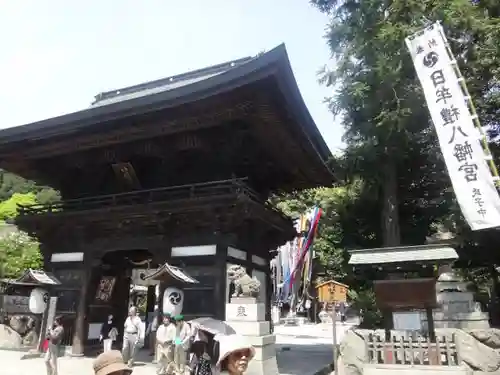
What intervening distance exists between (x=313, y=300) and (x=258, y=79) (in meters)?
36.4

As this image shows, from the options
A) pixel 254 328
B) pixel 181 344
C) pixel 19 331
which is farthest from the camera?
pixel 19 331

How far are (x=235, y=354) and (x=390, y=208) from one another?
13934 millimetres

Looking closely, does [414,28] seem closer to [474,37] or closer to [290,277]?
[474,37]

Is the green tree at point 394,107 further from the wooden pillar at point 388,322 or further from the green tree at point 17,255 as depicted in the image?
the green tree at point 17,255

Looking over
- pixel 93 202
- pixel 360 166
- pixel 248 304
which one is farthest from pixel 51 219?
pixel 360 166

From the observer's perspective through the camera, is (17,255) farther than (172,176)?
Yes

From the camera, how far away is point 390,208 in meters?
15.9

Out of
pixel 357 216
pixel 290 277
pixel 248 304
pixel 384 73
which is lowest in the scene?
pixel 248 304

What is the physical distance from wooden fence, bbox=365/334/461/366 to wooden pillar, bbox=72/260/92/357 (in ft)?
28.9

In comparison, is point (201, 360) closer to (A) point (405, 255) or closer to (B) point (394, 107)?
(A) point (405, 255)

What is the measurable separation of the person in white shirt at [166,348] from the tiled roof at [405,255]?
4.73 meters

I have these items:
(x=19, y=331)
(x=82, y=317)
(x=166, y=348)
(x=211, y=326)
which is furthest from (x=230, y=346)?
(x=19, y=331)

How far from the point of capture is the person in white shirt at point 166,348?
9.32 m

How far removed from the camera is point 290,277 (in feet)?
89.6
